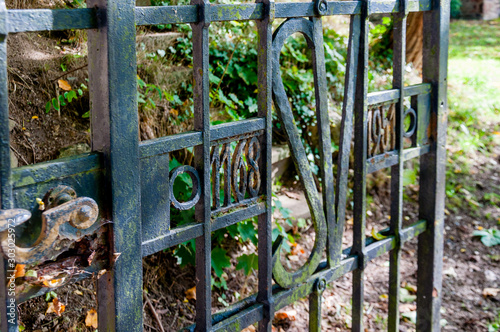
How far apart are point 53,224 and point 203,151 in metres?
0.45

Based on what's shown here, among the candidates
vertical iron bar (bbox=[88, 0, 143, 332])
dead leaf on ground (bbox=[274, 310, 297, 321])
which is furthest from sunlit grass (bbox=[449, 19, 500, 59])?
vertical iron bar (bbox=[88, 0, 143, 332])

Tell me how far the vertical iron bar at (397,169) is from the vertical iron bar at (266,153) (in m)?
0.72

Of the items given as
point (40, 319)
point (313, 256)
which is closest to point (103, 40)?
point (313, 256)

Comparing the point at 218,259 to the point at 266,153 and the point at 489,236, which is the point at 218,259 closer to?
the point at 266,153

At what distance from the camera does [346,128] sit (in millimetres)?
1909

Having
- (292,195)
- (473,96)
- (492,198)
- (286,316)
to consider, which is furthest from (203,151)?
(473,96)

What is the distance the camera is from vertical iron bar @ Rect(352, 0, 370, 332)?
1.89 m

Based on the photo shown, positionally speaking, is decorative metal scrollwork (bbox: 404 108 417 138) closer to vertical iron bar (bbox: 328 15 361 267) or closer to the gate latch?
vertical iron bar (bbox: 328 15 361 267)

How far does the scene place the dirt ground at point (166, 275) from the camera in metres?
2.46

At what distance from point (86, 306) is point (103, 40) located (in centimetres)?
167

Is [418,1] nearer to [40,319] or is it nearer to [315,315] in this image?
[315,315]

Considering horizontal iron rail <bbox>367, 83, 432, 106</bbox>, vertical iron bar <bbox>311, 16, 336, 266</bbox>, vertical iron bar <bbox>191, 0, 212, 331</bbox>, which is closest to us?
vertical iron bar <bbox>191, 0, 212, 331</bbox>

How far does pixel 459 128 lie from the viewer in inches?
216

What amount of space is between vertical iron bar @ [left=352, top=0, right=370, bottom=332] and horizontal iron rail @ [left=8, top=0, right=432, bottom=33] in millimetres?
121
